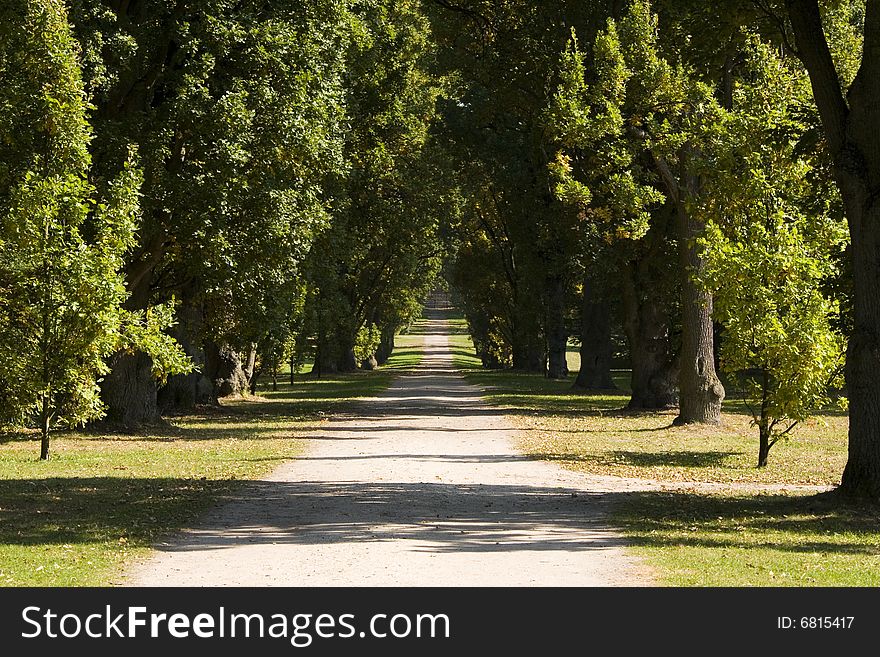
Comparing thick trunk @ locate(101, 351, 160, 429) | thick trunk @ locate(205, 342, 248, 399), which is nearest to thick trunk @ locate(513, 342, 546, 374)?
thick trunk @ locate(205, 342, 248, 399)

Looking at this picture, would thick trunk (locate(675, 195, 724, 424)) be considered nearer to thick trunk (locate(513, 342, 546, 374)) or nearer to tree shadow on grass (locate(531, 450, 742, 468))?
tree shadow on grass (locate(531, 450, 742, 468))

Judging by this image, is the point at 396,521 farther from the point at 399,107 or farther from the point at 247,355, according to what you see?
the point at 247,355

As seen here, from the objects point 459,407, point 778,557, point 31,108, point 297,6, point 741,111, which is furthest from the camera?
point 459,407

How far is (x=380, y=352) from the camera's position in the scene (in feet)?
298

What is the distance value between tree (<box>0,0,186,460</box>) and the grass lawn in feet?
23.6

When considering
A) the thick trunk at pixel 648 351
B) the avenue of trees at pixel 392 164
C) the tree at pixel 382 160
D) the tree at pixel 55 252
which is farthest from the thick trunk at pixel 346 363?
the tree at pixel 55 252

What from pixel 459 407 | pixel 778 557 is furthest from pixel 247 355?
pixel 778 557

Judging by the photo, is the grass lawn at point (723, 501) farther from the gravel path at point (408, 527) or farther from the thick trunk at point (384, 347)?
the thick trunk at point (384, 347)

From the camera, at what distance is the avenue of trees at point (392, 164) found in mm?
15570

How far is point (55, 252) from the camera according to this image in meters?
17.6

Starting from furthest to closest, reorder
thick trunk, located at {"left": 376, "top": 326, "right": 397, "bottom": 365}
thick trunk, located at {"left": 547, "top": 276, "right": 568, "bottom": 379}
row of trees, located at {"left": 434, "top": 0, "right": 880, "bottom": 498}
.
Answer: thick trunk, located at {"left": 376, "top": 326, "right": 397, "bottom": 365} < thick trunk, located at {"left": 547, "top": 276, "right": 568, "bottom": 379} < row of trees, located at {"left": 434, "top": 0, "right": 880, "bottom": 498}

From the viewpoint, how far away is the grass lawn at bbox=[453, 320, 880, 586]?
9523 mm

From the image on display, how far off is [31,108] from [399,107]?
1893 cm

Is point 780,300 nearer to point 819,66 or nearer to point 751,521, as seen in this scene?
point 819,66
